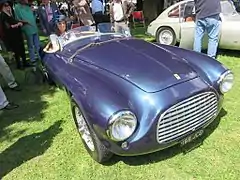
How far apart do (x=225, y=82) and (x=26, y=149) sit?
2632mm

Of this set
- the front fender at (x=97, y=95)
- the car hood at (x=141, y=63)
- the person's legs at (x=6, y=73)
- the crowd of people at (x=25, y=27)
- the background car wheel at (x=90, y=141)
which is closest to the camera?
the front fender at (x=97, y=95)

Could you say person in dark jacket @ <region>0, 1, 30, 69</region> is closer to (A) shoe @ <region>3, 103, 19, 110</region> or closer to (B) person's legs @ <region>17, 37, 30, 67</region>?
(B) person's legs @ <region>17, 37, 30, 67</region>

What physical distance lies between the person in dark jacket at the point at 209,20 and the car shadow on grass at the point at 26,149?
10.8 feet

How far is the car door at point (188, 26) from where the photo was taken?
7531 millimetres

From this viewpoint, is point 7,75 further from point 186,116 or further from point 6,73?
point 186,116

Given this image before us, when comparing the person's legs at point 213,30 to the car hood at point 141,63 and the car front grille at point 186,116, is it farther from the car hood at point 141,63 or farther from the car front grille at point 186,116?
the car front grille at point 186,116

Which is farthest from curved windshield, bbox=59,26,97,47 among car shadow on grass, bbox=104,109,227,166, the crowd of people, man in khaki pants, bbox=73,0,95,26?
man in khaki pants, bbox=73,0,95,26

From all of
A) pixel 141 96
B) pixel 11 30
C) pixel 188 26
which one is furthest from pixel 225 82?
pixel 11 30

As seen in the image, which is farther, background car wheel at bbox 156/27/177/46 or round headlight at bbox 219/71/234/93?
background car wheel at bbox 156/27/177/46

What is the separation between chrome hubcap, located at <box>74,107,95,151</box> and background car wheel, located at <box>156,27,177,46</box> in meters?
5.18

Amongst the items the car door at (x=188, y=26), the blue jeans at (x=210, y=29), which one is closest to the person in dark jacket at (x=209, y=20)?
the blue jeans at (x=210, y=29)

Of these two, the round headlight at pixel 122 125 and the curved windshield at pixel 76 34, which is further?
the curved windshield at pixel 76 34

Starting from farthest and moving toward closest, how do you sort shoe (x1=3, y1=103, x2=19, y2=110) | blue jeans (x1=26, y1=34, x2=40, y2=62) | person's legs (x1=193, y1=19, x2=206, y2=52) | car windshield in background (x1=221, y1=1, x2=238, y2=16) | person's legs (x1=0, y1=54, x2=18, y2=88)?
blue jeans (x1=26, y1=34, x2=40, y2=62)
car windshield in background (x1=221, y1=1, x2=238, y2=16)
person's legs (x1=193, y1=19, x2=206, y2=52)
person's legs (x1=0, y1=54, x2=18, y2=88)
shoe (x1=3, y1=103, x2=19, y2=110)

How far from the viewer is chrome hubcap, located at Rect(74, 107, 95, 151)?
377 centimetres
